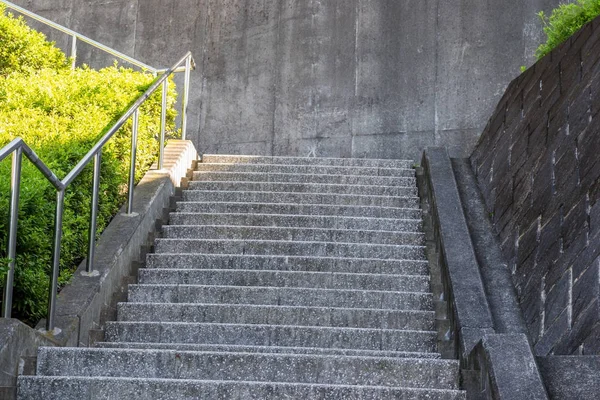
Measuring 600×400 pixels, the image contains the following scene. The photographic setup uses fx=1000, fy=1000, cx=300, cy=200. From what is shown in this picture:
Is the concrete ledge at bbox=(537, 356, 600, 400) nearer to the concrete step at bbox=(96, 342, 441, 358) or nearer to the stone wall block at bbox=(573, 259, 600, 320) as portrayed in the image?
the stone wall block at bbox=(573, 259, 600, 320)

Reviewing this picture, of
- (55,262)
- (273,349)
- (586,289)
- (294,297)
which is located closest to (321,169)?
(294,297)

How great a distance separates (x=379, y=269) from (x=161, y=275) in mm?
1465

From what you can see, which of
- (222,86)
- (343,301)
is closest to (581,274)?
(343,301)

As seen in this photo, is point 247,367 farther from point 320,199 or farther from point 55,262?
point 320,199

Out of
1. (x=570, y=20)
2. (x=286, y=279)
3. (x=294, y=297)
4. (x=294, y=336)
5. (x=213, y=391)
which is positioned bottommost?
(x=213, y=391)

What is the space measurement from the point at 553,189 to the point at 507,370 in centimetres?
228

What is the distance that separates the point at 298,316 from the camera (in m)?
5.95

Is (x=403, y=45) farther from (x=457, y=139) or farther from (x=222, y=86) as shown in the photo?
(x=222, y=86)

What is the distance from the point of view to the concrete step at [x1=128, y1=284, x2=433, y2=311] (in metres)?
6.18

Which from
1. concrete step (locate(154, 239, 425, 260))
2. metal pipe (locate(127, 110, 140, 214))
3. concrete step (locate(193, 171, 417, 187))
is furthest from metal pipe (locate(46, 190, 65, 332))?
concrete step (locate(193, 171, 417, 187))

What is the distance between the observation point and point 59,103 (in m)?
8.07

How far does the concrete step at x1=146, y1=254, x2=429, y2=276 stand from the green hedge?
674 millimetres

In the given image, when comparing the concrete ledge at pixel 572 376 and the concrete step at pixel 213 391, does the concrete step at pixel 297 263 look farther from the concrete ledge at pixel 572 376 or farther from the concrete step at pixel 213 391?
the concrete ledge at pixel 572 376

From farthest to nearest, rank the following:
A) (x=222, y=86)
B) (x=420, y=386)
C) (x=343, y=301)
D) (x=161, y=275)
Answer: (x=222, y=86) → (x=161, y=275) → (x=343, y=301) → (x=420, y=386)
